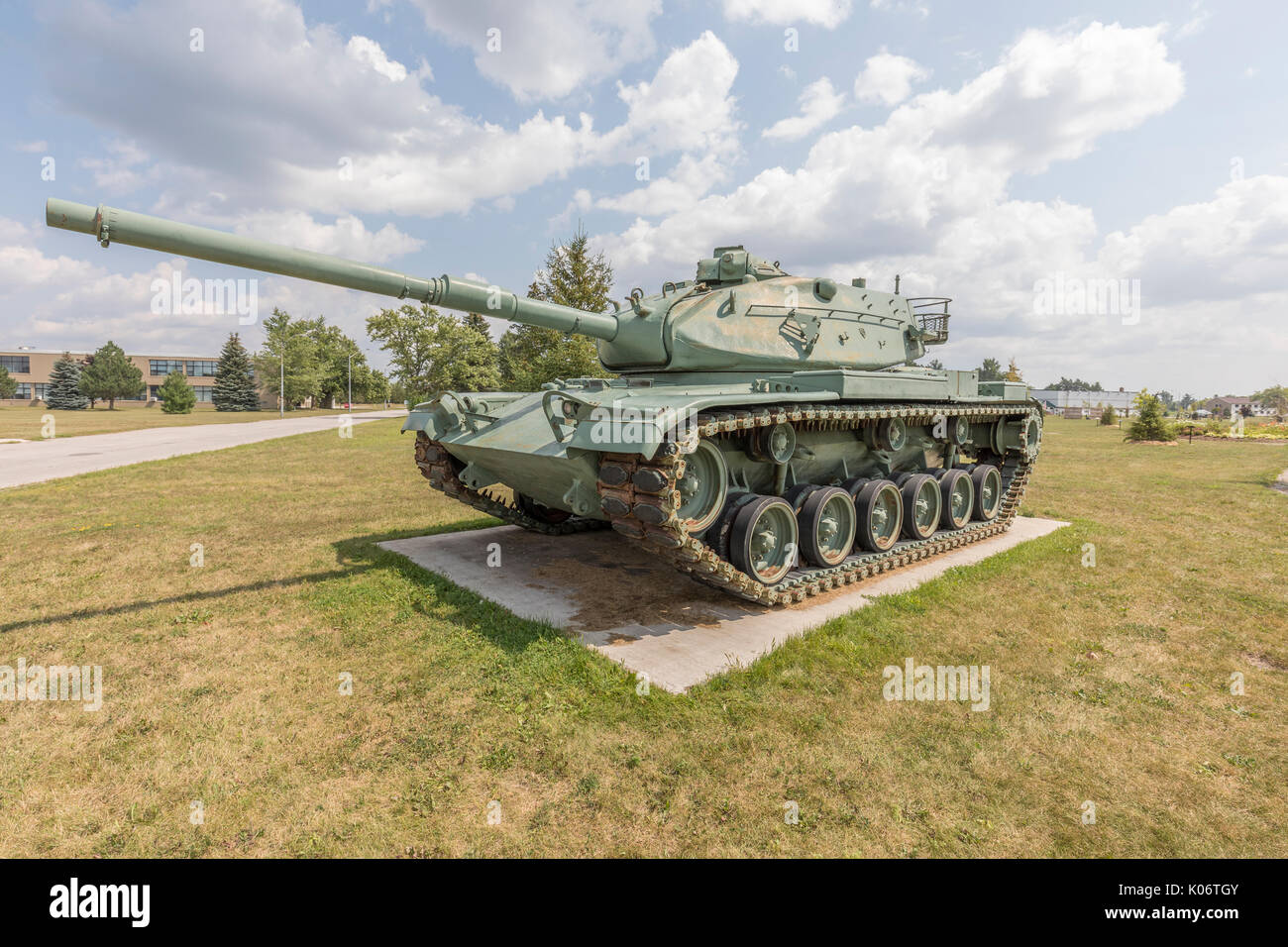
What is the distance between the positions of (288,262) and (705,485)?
4051mm

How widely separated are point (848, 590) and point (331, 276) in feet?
19.6

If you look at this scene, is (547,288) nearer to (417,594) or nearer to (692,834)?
(417,594)

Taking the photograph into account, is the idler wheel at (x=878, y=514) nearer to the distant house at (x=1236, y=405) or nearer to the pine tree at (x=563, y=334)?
the pine tree at (x=563, y=334)

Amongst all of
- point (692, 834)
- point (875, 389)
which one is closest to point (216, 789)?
point (692, 834)

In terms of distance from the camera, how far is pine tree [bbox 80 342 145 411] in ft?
214

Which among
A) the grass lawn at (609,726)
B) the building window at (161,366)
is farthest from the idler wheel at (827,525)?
the building window at (161,366)

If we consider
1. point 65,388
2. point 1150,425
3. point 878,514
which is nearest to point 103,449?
point 878,514

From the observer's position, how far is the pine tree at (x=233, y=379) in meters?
66.4

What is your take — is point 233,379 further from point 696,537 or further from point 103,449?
point 696,537

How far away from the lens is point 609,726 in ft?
14.7

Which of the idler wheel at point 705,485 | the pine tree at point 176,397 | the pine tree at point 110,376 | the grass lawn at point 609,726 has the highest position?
the pine tree at point 110,376

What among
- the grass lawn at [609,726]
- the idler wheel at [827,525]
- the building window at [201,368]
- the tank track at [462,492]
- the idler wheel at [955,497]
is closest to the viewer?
the grass lawn at [609,726]

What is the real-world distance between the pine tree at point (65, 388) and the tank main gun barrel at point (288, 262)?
80369mm

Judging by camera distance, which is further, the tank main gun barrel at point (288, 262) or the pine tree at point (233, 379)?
the pine tree at point (233, 379)
